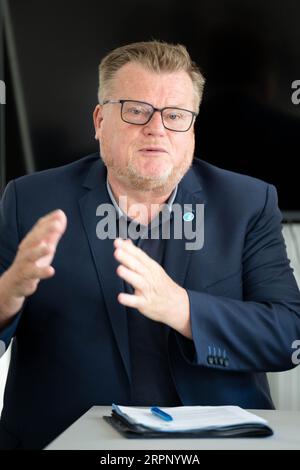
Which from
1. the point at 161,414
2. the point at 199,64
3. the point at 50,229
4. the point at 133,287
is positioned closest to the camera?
the point at 161,414

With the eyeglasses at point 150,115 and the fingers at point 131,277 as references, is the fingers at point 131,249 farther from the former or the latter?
the eyeglasses at point 150,115

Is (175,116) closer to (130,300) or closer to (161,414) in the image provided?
(130,300)

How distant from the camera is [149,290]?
4.68ft

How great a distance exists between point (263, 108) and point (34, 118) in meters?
0.84

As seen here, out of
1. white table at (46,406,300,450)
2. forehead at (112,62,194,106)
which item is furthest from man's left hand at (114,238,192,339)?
forehead at (112,62,194,106)

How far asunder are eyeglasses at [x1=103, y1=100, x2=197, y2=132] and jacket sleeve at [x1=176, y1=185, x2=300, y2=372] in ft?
0.99

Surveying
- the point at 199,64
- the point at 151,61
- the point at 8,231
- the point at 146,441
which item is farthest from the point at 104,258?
the point at 199,64

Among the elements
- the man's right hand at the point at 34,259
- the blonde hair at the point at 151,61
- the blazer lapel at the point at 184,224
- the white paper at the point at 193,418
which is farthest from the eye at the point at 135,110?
the white paper at the point at 193,418

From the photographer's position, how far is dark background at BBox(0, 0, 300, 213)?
105 inches

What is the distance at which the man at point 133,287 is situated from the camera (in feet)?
5.30

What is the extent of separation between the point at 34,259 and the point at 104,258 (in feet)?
1.15

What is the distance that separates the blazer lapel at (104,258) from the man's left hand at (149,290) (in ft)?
0.56

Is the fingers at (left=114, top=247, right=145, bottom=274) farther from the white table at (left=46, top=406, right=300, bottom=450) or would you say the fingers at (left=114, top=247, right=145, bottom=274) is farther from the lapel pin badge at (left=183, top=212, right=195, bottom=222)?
the lapel pin badge at (left=183, top=212, right=195, bottom=222)
